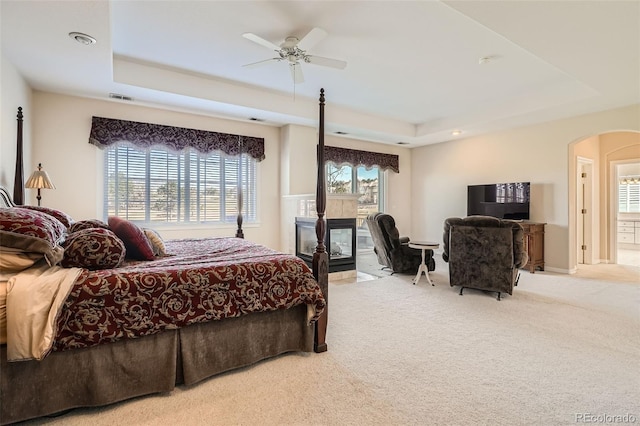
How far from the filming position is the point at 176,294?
1.92 m

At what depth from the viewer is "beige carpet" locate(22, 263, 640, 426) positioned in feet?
5.83

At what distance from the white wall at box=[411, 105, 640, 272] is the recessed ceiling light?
253 inches

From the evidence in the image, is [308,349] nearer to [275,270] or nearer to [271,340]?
[271,340]

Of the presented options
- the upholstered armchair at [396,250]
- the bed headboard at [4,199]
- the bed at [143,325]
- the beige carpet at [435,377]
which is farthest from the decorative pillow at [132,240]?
the upholstered armchair at [396,250]

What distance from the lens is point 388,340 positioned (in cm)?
273

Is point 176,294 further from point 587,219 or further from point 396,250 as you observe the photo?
point 587,219

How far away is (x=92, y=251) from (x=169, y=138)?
3.44 meters

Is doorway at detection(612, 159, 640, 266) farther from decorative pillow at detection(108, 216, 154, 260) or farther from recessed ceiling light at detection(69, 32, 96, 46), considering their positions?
recessed ceiling light at detection(69, 32, 96, 46)

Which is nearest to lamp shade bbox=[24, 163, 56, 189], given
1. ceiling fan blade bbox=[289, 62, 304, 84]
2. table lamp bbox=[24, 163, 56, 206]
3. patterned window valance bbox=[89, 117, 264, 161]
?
table lamp bbox=[24, 163, 56, 206]

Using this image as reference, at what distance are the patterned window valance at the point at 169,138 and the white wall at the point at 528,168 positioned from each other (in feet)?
13.4

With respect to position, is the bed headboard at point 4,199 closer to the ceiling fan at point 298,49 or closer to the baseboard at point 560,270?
the ceiling fan at point 298,49

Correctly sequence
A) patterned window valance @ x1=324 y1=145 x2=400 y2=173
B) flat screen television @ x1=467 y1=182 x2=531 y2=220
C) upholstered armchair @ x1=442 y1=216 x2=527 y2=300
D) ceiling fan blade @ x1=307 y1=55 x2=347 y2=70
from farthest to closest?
patterned window valance @ x1=324 y1=145 x2=400 y2=173
flat screen television @ x1=467 y1=182 x2=531 y2=220
upholstered armchair @ x1=442 y1=216 x2=527 y2=300
ceiling fan blade @ x1=307 y1=55 x2=347 y2=70

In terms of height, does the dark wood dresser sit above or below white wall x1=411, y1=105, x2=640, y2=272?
below

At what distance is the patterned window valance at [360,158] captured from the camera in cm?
658
